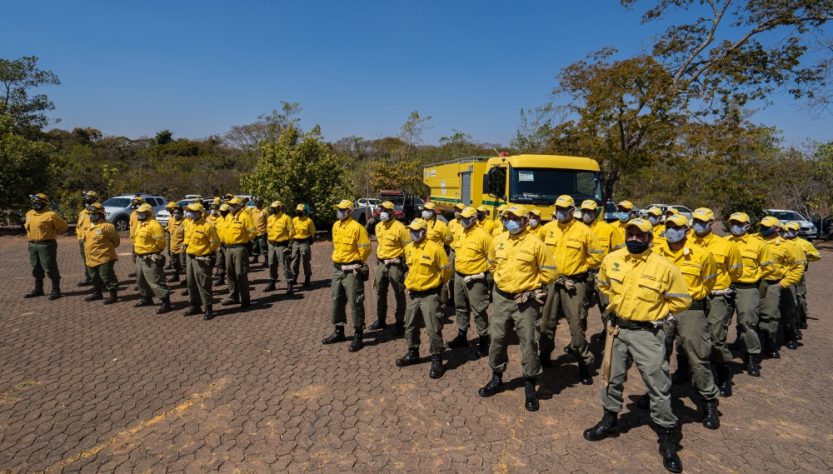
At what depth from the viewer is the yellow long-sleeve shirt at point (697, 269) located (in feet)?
14.9

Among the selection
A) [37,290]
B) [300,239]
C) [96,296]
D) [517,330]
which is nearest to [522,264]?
[517,330]

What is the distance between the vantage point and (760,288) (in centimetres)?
591

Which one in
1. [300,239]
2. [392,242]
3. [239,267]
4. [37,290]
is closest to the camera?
[392,242]

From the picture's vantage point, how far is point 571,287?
18.1 feet

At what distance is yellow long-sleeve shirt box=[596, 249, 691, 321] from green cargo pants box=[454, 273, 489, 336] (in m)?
2.12

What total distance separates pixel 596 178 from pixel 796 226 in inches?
168

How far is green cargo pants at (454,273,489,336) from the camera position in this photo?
19.5 ft

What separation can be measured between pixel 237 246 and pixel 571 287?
6048 millimetres

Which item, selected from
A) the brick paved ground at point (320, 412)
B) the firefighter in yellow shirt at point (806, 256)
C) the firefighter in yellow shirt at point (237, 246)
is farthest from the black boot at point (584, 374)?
the firefighter in yellow shirt at point (237, 246)

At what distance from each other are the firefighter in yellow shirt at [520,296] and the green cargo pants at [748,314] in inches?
108

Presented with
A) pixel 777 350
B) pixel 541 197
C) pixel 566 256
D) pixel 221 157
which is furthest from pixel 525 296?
pixel 221 157

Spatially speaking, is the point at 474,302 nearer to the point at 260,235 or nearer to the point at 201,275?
the point at 201,275

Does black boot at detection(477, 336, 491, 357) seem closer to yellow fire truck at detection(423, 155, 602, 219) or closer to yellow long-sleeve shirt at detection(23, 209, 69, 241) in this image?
yellow fire truck at detection(423, 155, 602, 219)

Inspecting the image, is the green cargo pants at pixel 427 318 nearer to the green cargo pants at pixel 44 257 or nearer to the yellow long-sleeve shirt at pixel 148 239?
the yellow long-sleeve shirt at pixel 148 239
